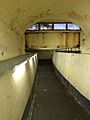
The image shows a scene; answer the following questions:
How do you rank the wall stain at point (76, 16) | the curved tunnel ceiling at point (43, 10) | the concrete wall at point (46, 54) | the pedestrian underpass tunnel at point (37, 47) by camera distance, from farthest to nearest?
1. the concrete wall at point (46, 54)
2. the wall stain at point (76, 16)
3. the curved tunnel ceiling at point (43, 10)
4. the pedestrian underpass tunnel at point (37, 47)

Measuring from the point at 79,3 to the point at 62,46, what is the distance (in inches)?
Answer: 424

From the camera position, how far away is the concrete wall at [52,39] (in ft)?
71.5

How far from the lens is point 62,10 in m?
13.3

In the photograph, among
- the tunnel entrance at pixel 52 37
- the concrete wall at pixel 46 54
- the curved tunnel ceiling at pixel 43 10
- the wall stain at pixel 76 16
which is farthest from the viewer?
the concrete wall at pixel 46 54

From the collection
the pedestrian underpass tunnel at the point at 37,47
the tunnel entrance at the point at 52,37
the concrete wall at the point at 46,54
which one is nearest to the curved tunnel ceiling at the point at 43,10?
the pedestrian underpass tunnel at the point at 37,47

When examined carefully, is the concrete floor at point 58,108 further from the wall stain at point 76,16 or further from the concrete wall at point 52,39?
the concrete wall at point 52,39

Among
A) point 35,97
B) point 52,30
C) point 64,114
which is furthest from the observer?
point 52,30

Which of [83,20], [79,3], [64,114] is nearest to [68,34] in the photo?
[83,20]

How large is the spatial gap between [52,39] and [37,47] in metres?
1.62

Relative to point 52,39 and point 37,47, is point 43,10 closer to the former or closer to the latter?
point 52,39

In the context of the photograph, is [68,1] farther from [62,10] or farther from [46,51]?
[46,51]

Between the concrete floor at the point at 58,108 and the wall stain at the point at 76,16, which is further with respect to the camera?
the wall stain at the point at 76,16

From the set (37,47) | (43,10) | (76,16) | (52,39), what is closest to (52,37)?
(52,39)

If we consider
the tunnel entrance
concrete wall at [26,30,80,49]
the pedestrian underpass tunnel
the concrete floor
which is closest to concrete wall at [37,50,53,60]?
the pedestrian underpass tunnel
